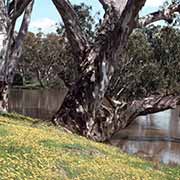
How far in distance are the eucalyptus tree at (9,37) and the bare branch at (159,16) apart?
4.91 m

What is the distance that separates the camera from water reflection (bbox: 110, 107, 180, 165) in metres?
20.3

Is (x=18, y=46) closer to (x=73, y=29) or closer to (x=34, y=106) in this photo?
(x=73, y=29)

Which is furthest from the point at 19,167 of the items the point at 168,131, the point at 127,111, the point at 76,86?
the point at 168,131

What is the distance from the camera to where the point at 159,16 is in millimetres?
19266

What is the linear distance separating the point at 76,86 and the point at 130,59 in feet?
76.8

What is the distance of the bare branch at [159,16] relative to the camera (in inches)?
740

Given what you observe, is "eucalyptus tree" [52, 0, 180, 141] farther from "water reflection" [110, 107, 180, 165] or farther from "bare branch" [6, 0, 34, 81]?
"bare branch" [6, 0, 34, 81]

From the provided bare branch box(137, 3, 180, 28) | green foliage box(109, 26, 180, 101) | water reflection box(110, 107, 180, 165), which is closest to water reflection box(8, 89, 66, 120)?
Answer: water reflection box(110, 107, 180, 165)

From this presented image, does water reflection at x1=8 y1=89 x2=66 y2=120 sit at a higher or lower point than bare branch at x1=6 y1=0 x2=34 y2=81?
lower

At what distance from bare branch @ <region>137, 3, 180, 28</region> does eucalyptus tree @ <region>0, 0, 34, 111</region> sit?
4.91m

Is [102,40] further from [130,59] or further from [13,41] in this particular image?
[130,59]

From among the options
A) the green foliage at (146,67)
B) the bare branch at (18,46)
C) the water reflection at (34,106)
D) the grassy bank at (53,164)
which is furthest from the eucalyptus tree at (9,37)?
the green foliage at (146,67)

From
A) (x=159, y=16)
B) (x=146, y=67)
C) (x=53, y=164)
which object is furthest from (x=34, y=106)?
(x=53, y=164)

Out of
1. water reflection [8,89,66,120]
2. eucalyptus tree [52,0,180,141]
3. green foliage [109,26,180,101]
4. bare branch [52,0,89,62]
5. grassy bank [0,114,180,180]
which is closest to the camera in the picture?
grassy bank [0,114,180,180]
